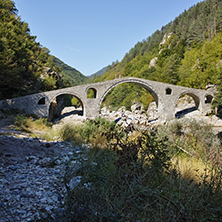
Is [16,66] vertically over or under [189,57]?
under

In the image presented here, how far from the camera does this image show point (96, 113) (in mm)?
19688

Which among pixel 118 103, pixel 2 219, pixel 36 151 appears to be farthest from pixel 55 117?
pixel 118 103

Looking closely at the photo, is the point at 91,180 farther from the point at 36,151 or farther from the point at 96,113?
the point at 96,113

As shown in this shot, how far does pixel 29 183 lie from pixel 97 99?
57.9 ft

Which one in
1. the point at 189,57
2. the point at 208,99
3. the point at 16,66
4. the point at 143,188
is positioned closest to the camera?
the point at 143,188

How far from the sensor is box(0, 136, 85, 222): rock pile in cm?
176

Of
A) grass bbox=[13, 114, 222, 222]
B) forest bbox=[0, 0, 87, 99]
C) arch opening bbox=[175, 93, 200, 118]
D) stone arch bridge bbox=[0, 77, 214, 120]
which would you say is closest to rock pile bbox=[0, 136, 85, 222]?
grass bbox=[13, 114, 222, 222]

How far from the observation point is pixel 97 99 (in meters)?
19.9

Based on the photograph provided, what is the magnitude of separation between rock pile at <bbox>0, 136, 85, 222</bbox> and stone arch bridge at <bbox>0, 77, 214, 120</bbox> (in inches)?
483

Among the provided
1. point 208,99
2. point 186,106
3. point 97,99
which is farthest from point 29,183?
point 186,106

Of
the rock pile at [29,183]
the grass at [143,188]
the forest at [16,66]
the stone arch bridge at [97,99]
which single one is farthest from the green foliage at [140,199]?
the stone arch bridge at [97,99]

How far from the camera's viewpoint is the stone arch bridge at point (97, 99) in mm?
15859

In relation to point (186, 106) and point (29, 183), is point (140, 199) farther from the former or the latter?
point (186, 106)

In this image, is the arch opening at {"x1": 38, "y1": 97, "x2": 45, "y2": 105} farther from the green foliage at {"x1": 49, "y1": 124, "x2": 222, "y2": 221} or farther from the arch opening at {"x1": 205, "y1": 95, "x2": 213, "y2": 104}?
the arch opening at {"x1": 205, "y1": 95, "x2": 213, "y2": 104}
